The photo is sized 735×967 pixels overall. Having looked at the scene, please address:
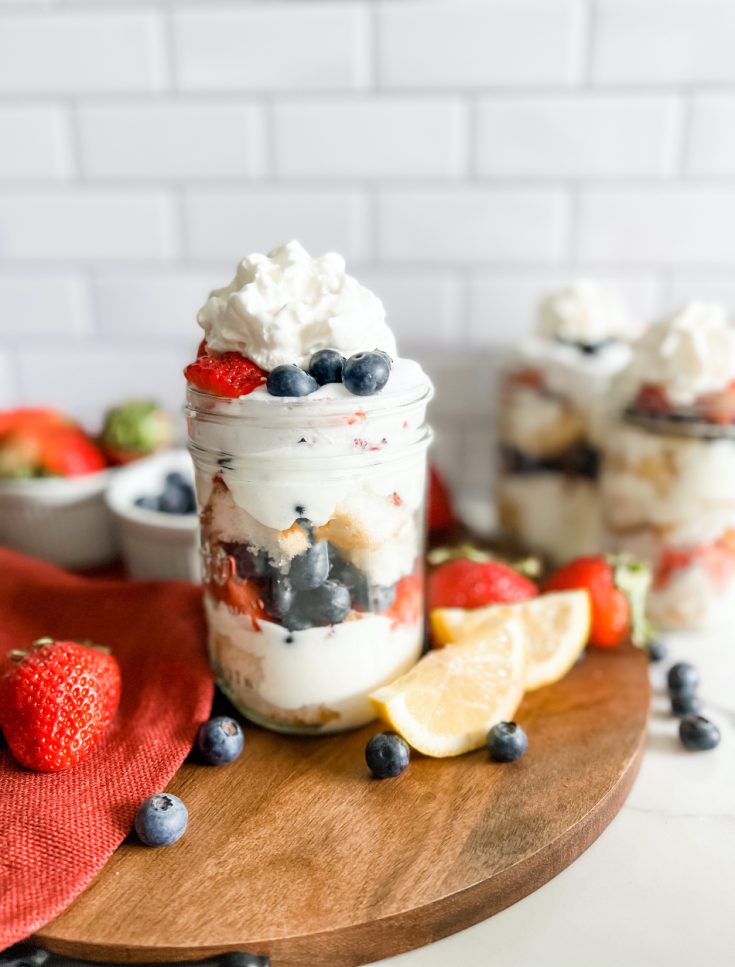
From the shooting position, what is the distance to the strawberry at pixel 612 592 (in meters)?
0.88

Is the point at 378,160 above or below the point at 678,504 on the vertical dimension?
above

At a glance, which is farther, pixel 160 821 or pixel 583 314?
pixel 583 314

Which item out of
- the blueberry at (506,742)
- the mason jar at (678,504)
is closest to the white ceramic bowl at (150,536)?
the blueberry at (506,742)

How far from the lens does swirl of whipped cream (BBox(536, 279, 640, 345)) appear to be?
3.50 feet

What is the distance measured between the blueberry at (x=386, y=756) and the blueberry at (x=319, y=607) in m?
0.11

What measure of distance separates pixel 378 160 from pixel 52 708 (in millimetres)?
871

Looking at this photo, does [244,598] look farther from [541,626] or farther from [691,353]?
[691,353]

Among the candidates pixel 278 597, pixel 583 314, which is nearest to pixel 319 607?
pixel 278 597

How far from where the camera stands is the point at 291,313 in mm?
663

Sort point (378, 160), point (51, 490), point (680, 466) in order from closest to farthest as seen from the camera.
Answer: point (680, 466) < point (51, 490) < point (378, 160)

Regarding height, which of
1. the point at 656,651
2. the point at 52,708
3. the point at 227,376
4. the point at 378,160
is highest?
the point at 378,160

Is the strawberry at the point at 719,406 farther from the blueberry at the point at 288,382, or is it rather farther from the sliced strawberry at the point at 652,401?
the blueberry at the point at 288,382

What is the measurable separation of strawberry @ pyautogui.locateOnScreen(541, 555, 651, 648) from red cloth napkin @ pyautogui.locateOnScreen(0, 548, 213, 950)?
416 mm

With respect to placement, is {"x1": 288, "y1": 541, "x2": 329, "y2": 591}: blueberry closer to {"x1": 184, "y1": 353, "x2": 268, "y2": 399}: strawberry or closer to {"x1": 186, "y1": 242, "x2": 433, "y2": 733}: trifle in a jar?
{"x1": 186, "y1": 242, "x2": 433, "y2": 733}: trifle in a jar
